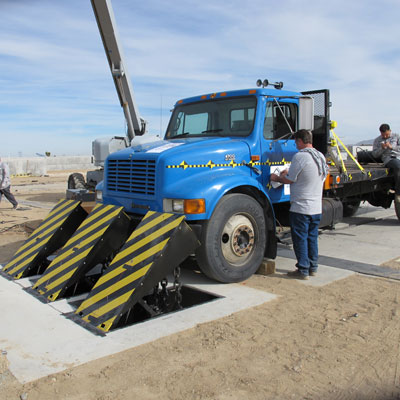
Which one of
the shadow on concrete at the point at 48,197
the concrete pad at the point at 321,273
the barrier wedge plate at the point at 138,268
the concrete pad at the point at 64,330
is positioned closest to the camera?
the concrete pad at the point at 64,330

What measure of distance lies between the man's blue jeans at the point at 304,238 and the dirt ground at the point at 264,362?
0.81m

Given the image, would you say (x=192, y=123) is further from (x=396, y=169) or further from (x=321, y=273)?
(x=396, y=169)

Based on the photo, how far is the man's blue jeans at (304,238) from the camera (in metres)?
5.43

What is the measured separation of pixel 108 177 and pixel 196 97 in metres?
1.93

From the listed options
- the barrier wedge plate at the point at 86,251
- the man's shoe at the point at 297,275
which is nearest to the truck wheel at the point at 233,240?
the man's shoe at the point at 297,275

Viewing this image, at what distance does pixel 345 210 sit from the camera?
10.4 m

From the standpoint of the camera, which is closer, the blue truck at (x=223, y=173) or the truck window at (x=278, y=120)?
the blue truck at (x=223, y=173)

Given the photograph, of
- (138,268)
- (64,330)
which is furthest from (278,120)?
(64,330)

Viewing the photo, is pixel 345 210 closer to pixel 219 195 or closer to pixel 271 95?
pixel 271 95

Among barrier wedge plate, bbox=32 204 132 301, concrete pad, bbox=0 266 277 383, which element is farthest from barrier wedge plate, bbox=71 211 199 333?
barrier wedge plate, bbox=32 204 132 301

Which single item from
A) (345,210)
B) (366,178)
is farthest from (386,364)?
(345,210)

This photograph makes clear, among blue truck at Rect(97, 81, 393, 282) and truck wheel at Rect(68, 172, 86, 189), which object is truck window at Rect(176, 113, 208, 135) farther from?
truck wheel at Rect(68, 172, 86, 189)

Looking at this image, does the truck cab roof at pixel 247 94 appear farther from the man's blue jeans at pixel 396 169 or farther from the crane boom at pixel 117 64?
the crane boom at pixel 117 64

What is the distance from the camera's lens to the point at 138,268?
4.37 metres
